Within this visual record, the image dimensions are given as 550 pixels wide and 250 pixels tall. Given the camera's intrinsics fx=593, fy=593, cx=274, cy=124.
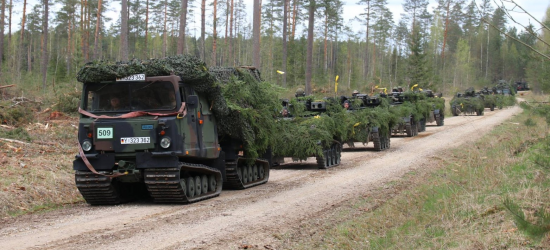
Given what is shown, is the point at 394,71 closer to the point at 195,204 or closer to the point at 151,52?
the point at 151,52

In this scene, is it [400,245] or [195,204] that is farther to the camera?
[195,204]

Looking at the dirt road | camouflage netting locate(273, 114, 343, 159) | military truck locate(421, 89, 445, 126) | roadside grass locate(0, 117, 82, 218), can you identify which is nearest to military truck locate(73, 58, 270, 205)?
the dirt road

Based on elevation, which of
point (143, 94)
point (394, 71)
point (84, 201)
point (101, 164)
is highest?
point (394, 71)

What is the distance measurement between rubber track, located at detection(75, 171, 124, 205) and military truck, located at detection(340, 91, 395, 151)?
1014cm

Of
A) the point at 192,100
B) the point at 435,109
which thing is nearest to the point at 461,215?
the point at 192,100

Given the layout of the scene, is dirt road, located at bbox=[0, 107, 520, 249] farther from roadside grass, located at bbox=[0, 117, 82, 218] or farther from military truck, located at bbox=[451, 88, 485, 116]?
military truck, located at bbox=[451, 88, 485, 116]

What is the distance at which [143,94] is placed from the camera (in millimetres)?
10711

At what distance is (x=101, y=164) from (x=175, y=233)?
2898mm

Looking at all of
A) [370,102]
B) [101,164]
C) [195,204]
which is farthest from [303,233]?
[370,102]

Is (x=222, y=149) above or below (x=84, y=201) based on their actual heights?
above

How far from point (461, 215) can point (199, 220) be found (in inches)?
150

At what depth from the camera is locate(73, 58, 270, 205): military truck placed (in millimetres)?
10148

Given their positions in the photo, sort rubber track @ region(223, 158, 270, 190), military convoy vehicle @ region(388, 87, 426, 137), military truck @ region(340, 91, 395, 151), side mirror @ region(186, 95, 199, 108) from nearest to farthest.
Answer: side mirror @ region(186, 95, 199, 108)
rubber track @ region(223, 158, 270, 190)
military truck @ region(340, 91, 395, 151)
military convoy vehicle @ region(388, 87, 426, 137)

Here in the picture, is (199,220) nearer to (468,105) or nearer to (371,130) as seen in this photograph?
(371,130)
